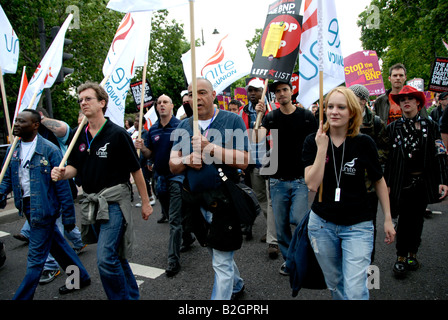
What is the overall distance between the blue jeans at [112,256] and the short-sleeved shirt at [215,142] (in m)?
0.69

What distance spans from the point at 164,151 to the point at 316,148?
2.49 metres

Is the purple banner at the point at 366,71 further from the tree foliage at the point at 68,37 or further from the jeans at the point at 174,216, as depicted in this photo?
the tree foliage at the point at 68,37

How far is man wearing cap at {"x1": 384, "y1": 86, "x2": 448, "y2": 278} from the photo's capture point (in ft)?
11.6

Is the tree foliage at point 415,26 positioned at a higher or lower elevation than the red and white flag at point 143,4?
higher

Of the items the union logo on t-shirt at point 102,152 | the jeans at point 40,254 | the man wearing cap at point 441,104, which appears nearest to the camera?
the union logo on t-shirt at point 102,152

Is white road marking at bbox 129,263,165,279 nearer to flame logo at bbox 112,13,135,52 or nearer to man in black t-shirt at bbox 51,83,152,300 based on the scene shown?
man in black t-shirt at bbox 51,83,152,300

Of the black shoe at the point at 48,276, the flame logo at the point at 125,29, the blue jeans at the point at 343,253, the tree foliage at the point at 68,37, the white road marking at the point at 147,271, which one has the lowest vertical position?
the white road marking at the point at 147,271

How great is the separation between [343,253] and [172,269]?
7.18 ft

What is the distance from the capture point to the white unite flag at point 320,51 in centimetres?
270

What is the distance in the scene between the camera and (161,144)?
14.9 ft

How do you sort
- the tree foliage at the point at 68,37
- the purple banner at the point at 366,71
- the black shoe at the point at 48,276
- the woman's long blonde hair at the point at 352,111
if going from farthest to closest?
1. the tree foliage at the point at 68,37
2. the purple banner at the point at 366,71
3. the black shoe at the point at 48,276
4. the woman's long blonde hair at the point at 352,111

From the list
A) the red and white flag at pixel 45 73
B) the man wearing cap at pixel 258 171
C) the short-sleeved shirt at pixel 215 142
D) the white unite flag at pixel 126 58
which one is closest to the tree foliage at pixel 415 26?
the man wearing cap at pixel 258 171

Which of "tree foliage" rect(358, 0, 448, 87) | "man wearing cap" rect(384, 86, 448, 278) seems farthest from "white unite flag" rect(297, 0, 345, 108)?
"tree foliage" rect(358, 0, 448, 87)
